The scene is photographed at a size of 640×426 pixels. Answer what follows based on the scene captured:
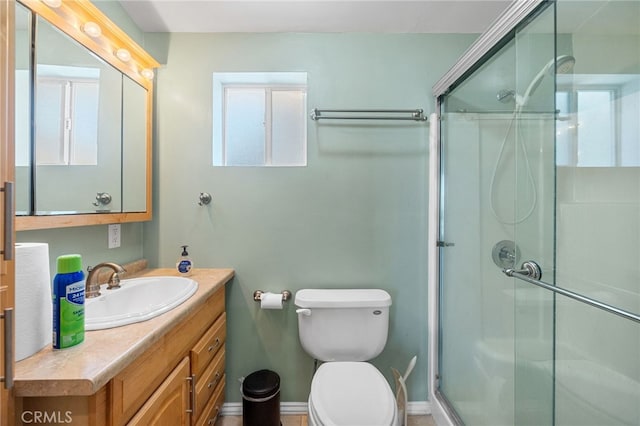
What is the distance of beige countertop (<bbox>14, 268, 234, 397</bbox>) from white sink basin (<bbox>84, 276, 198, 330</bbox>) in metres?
0.03

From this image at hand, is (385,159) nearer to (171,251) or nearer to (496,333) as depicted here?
(496,333)

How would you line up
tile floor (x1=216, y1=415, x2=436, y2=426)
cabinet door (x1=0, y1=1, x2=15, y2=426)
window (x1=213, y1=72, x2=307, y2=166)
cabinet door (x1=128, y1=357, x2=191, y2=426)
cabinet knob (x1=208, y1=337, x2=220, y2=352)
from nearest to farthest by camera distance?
1. cabinet door (x1=0, y1=1, x2=15, y2=426)
2. cabinet door (x1=128, y1=357, x2=191, y2=426)
3. cabinet knob (x1=208, y1=337, x2=220, y2=352)
4. tile floor (x1=216, y1=415, x2=436, y2=426)
5. window (x1=213, y1=72, x2=307, y2=166)

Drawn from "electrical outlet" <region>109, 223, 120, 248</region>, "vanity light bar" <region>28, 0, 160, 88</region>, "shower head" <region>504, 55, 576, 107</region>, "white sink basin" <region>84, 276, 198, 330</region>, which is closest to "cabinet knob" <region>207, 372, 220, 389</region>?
"white sink basin" <region>84, 276, 198, 330</region>

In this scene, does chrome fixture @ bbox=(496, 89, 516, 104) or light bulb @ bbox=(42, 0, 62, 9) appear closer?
light bulb @ bbox=(42, 0, 62, 9)

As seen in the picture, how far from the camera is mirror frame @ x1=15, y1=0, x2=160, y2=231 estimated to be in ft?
3.10

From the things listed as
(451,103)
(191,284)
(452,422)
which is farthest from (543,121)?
(191,284)

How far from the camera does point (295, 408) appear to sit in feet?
5.17

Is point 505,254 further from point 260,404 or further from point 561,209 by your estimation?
point 260,404

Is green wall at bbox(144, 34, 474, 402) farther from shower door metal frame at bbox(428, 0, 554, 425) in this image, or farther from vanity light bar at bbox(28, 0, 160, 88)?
vanity light bar at bbox(28, 0, 160, 88)

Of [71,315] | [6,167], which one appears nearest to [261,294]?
[71,315]

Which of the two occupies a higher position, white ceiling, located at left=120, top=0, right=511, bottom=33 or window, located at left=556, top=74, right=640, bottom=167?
white ceiling, located at left=120, top=0, right=511, bottom=33

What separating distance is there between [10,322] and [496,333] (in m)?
1.74

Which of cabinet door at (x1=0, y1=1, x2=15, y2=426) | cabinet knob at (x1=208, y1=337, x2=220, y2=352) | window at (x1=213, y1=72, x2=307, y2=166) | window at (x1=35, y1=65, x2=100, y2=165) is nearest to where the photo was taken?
cabinet door at (x1=0, y1=1, x2=15, y2=426)

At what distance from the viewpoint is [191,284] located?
119 cm
